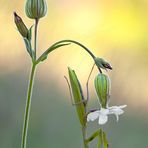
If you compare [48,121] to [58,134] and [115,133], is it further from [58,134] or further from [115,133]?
[115,133]

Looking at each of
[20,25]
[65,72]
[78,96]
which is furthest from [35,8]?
[65,72]

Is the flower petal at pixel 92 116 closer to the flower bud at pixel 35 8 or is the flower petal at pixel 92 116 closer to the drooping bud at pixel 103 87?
the drooping bud at pixel 103 87

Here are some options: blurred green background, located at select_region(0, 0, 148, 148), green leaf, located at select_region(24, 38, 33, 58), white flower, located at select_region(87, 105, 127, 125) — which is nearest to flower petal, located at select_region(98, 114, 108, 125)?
white flower, located at select_region(87, 105, 127, 125)

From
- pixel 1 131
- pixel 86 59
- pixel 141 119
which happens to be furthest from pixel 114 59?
pixel 1 131

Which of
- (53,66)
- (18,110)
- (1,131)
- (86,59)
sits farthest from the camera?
(86,59)

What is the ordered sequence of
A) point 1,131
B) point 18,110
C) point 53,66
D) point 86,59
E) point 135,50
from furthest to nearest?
point 135,50, point 86,59, point 53,66, point 18,110, point 1,131

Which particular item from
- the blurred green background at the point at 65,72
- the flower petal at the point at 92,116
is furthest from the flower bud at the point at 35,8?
the blurred green background at the point at 65,72
